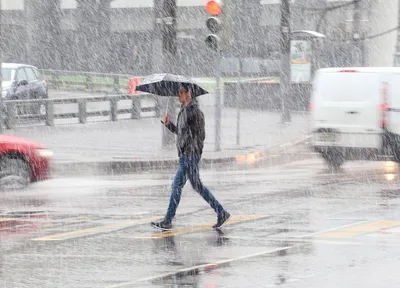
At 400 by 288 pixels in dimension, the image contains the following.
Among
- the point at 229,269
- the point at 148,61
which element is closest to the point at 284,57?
the point at 229,269

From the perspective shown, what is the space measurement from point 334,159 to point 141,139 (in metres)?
7.34

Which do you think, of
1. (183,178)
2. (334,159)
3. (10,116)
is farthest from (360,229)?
(10,116)

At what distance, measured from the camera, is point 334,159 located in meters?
20.8

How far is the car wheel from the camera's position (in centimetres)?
1755

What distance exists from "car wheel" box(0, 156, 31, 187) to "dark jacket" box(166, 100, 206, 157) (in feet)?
17.0

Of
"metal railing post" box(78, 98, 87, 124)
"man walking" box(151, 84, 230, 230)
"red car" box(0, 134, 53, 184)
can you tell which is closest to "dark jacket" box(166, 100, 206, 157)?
"man walking" box(151, 84, 230, 230)

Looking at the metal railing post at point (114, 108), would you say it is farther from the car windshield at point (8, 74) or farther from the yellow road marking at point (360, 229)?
the yellow road marking at point (360, 229)

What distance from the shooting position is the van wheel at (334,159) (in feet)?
68.0

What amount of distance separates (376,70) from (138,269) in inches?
430

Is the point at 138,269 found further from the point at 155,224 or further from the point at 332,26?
the point at 332,26

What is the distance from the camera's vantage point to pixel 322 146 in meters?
20.7

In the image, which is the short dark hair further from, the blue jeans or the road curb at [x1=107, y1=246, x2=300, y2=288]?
the road curb at [x1=107, y1=246, x2=300, y2=288]

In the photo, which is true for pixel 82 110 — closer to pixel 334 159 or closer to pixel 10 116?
pixel 10 116

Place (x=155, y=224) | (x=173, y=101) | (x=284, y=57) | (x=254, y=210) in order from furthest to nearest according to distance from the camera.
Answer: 1. (x=284, y=57)
2. (x=173, y=101)
3. (x=254, y=210)
4. (x=155, y=224)
